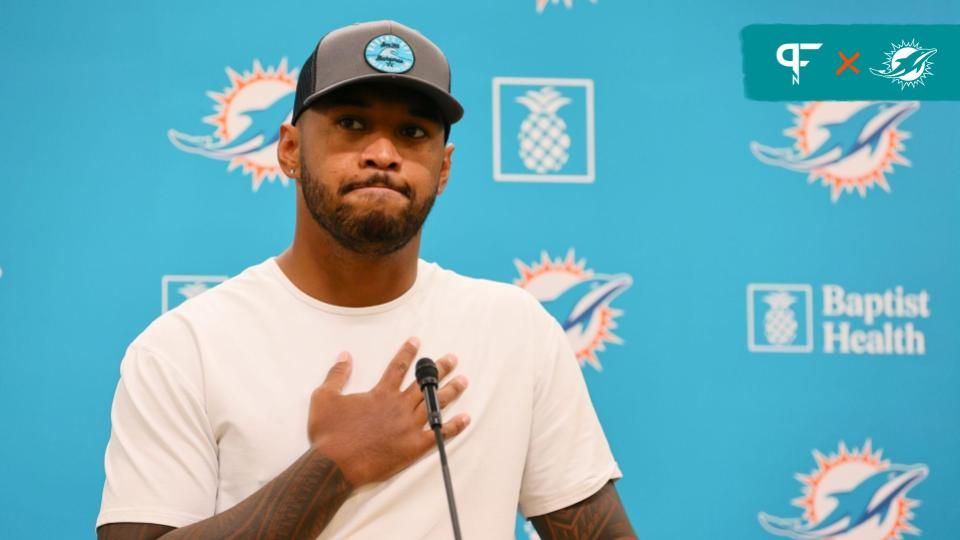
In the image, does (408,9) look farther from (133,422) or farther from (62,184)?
(133,422)

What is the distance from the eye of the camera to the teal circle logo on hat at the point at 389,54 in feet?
4.42

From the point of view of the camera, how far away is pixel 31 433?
1.98m

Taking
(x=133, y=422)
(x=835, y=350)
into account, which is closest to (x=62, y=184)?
(x=133, y=422)

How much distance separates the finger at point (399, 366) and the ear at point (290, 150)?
0.30 metres

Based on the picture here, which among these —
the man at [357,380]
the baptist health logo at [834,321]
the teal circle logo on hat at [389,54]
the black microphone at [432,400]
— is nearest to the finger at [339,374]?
the man at [357,380]

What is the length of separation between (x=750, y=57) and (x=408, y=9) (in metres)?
0.73

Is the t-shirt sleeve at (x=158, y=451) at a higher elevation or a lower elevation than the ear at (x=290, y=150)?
lower

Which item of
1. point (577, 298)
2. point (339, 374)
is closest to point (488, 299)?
point (339, 374)

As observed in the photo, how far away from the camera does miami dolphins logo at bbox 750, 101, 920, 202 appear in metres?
2.25

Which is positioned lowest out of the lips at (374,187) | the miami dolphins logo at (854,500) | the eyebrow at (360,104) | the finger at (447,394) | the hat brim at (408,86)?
the miami dolphins logo at (854,500)

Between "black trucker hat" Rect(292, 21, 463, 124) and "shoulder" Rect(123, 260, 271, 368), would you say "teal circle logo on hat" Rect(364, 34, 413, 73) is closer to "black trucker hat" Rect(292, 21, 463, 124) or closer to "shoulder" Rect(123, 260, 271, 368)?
"black trucker hat" Rect(292, 21, 463, 124)

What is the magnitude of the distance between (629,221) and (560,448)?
85 cm

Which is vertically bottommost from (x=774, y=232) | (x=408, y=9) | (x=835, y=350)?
(x=835, y=350)

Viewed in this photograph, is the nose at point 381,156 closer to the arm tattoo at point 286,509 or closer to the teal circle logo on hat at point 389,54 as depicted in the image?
the teal circle logo on hat at point 389,54
